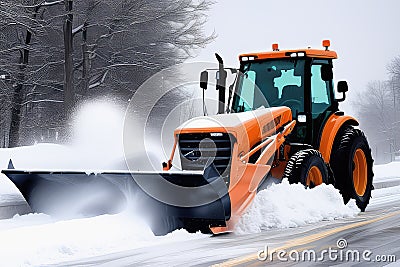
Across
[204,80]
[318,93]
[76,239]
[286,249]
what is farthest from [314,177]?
[76,239]

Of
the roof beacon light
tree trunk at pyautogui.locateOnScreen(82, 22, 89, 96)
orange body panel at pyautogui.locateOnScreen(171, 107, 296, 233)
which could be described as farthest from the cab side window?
tree trunk at pyautogui.locateOnScreen(82, 22, 89, 96)

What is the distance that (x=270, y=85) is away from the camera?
9.29m

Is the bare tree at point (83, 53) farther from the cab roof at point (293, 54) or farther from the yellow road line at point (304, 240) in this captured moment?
the yellow road line at point (304, 240)

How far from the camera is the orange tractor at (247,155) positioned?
6957mm

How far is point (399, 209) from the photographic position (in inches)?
392

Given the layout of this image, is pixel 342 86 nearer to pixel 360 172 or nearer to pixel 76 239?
pixel 360 172

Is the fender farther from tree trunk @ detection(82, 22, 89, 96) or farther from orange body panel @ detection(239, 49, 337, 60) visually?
tree trunk @ detection(82, 22, 89, 96)

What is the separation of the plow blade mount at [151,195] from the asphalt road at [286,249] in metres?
0.37

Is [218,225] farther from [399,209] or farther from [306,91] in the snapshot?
[399,209]

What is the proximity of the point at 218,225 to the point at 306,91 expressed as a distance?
9.90ft

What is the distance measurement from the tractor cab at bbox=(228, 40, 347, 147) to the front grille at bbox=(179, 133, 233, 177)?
1930 millimetres

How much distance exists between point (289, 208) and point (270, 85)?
2.32 metres

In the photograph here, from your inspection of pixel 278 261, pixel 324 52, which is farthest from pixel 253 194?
pixel 324 52

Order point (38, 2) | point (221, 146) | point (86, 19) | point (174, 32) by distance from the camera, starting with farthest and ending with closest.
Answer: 1. point (174, 32)
2. point (86, 19)
3. point (38, 2)
4. point (221, 146)
